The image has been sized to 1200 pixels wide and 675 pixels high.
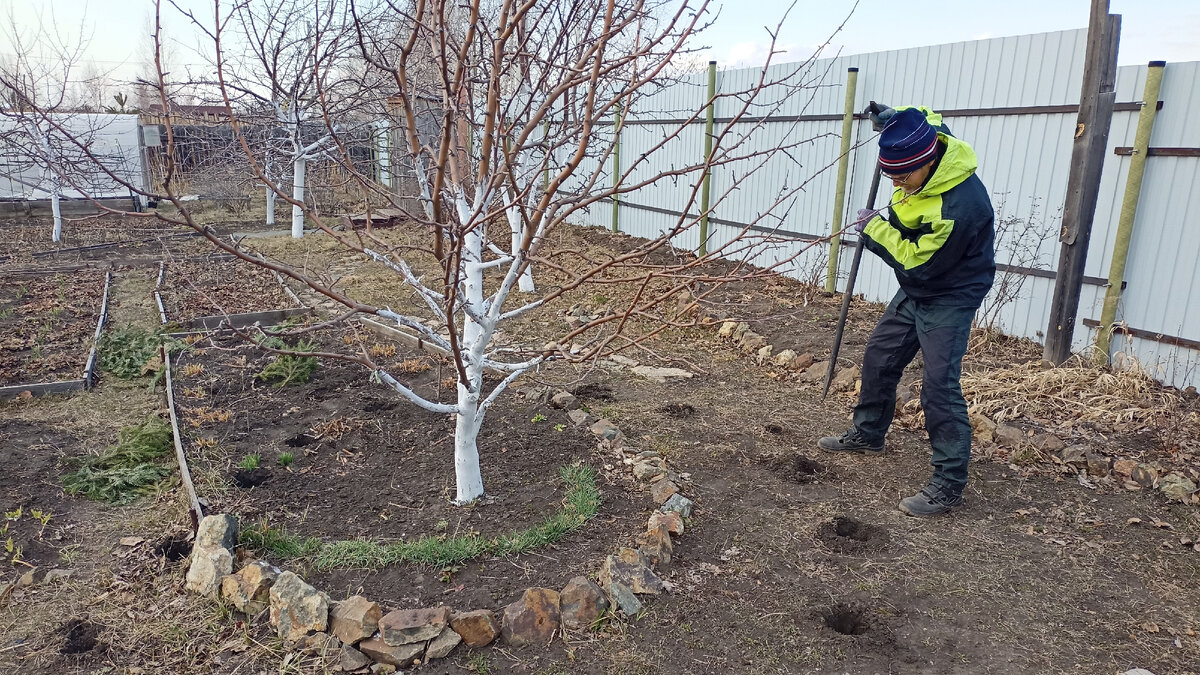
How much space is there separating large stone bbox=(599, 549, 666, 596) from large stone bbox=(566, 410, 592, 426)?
5.64 ft

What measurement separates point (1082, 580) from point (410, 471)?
11.1 feet

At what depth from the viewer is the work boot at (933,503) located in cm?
369

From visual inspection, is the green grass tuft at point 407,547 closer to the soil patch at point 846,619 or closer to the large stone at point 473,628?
the large stone at point 473,628

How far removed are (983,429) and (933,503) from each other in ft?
3.96

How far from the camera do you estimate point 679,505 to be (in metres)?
3.61

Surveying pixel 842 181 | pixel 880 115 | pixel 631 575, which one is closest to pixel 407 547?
pixel 631 575

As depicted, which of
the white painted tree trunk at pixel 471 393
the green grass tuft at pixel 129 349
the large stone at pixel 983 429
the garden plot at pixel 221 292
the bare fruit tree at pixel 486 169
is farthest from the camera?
the garden plot at pixel 221 292

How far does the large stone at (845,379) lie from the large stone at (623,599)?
3.18m

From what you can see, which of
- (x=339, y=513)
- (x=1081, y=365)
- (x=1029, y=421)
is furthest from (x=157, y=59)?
(x=1081, y=365)

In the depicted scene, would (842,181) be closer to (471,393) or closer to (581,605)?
(471,393)

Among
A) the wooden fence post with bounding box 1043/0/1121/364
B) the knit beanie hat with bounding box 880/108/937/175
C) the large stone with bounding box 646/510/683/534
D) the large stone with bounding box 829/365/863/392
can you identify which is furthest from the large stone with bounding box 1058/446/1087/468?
the large stone with bounding box 646/510/683/534

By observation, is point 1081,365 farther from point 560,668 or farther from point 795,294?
point 560,668

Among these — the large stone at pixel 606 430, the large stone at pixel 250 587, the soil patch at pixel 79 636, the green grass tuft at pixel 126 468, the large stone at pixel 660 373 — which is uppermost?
the large stone at pixel 660 373

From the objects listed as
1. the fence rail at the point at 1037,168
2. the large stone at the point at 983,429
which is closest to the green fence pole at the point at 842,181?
the fence rail at the point at 1037,168
